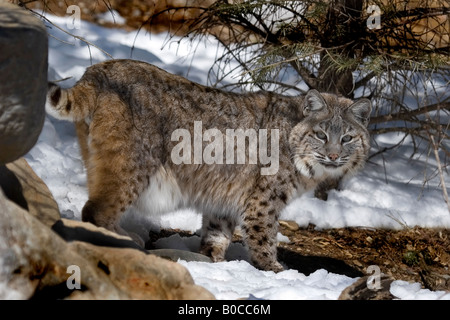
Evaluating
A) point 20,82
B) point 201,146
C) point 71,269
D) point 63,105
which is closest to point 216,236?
point 201,146

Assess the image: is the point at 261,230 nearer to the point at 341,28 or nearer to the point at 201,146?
the point at 201,146

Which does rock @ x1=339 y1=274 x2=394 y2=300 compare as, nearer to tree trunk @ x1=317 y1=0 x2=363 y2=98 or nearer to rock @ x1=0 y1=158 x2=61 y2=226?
rock @ x1=0 y1=158 x2=61 y2=226

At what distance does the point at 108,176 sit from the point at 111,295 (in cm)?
145

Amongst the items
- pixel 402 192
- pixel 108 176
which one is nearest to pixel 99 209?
pixel 108 176

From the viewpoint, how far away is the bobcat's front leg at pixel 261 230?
16.6 ft

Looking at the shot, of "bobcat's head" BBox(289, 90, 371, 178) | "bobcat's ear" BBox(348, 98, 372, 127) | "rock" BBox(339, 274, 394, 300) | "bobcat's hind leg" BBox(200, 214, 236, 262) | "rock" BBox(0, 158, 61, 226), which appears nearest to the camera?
"rock" BBox(339, 274, 394, 300)

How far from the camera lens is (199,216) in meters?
6.47

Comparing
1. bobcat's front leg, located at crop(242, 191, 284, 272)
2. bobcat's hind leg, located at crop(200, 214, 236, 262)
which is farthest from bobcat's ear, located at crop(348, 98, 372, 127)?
bobcat's hind leg, located at crop(200, 214, 236, 262)

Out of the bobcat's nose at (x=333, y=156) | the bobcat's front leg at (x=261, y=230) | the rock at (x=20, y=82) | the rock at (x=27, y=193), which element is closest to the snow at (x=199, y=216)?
the bobcat's front leg at (x=261, y=230)

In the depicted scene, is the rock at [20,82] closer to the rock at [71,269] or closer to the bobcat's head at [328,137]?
the rock at [71,269]

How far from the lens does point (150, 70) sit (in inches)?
197

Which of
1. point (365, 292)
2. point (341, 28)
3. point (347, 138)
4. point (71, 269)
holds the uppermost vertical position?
point (341, 28)

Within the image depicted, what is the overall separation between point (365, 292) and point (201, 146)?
200 centimetres

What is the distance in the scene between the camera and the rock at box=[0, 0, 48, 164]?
3117mm
